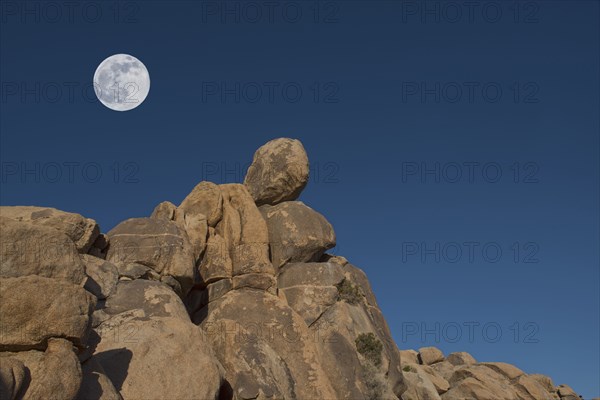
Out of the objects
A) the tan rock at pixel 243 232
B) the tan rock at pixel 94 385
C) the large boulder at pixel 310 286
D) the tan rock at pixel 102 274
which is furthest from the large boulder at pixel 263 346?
the tan rock at pixel 94 385

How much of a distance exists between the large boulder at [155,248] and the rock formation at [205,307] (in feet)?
0.20

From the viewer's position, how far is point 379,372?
1240 inches

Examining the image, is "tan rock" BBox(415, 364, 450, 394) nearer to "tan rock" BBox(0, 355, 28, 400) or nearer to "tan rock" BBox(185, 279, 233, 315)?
"tan rock" BBox(185, 279, 233, 315)

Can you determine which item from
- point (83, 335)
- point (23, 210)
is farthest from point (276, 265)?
point (83, 335)

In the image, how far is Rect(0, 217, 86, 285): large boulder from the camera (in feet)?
46.6

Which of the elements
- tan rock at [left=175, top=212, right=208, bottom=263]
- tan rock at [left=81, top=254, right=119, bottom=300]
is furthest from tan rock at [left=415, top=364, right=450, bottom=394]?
tan rock at [left=81, top=254, right=119, bottom=300]

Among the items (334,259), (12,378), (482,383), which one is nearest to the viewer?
(12,378)

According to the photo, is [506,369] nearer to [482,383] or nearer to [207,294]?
[482,383]

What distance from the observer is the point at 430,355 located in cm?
5850

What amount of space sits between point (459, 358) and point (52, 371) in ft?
170

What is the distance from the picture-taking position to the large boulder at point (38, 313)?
13.8 metres

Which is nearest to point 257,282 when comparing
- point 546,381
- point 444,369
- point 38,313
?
point 38,313

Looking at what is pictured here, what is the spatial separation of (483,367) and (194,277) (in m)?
28.8

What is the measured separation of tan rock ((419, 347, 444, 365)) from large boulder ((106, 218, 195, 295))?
110 feet
